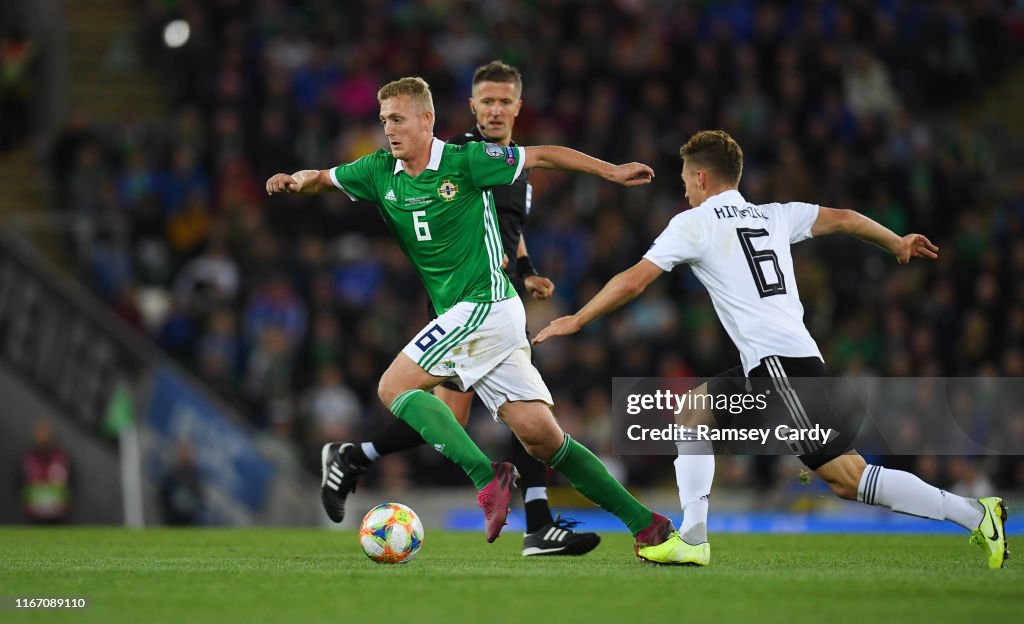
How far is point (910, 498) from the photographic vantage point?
6.96 metres

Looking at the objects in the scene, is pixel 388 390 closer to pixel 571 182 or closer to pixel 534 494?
pixel 534 494

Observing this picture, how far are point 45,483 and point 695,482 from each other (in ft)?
31.5

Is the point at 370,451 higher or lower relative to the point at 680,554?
higher

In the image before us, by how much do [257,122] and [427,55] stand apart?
92.7 inches

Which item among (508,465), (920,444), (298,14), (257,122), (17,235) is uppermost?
(298,14)

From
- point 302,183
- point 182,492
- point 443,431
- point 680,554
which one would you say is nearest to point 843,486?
point 680,554

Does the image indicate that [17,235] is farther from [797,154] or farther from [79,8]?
[797,154]

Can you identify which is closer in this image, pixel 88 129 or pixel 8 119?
pixel 88 129

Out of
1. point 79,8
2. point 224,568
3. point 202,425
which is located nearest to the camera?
point 224,568

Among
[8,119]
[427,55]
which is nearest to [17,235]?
[8,119]

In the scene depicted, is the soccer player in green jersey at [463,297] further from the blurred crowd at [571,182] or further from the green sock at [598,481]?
the blurred crowd at [571,182]

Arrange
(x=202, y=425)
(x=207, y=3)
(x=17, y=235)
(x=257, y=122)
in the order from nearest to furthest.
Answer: (x=202, y=425)
(x=17, y=235)
(x=257, y=122)
(x=207, y=3)

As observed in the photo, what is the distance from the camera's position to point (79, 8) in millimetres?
20047

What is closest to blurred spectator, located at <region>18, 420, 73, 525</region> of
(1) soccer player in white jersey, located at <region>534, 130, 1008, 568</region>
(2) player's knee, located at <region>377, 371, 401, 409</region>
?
(2) player's knee, located at <region>377, 371, 401, 409</region>
